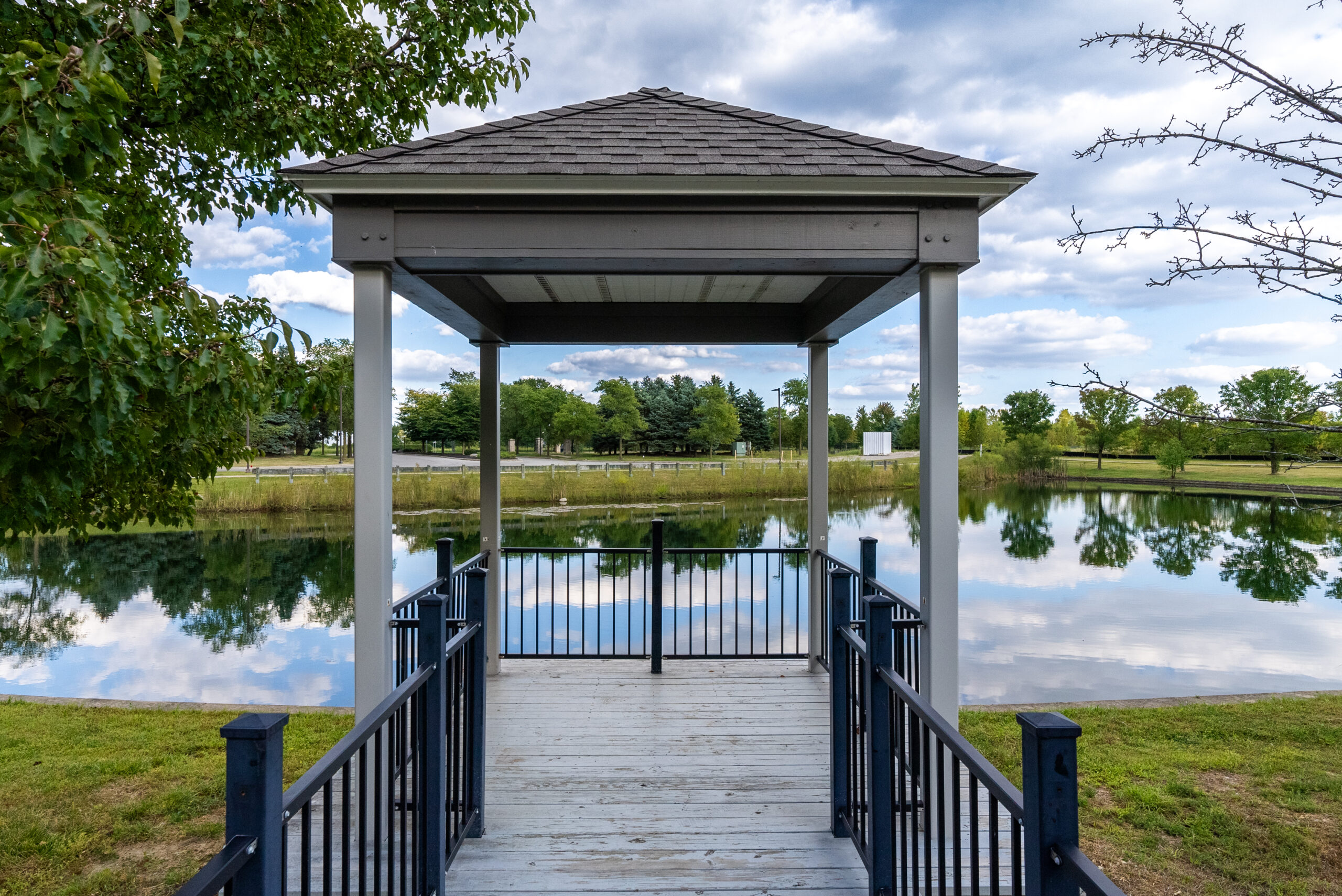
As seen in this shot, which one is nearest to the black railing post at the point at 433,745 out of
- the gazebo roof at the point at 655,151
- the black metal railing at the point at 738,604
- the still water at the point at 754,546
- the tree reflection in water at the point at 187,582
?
the gazebo roof at the point at 655,151

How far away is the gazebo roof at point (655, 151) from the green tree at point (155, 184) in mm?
940

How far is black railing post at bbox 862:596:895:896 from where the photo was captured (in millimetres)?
2168

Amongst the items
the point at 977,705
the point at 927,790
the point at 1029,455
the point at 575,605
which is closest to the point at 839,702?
the point at 927,790

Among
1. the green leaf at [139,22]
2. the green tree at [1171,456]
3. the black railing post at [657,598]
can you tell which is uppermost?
the green leaf at [139,22]

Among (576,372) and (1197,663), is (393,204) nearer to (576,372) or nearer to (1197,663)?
(1197,663)

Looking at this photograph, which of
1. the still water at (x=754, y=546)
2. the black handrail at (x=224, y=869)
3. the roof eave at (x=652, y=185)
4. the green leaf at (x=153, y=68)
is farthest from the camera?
the still water at (x=754, y=546)

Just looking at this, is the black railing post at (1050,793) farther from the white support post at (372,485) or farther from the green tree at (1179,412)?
the white support post at (372,485)

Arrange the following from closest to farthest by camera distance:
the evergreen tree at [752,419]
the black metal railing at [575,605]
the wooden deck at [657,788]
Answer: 1. the wooden deck at [657,788]
2. the black metal railing at [575,605]
3. the evergreen tree at [752,419]

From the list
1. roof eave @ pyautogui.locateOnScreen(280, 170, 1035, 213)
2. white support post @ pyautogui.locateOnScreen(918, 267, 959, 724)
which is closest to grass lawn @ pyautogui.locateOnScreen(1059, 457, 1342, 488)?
white support post @ pyautogui.locateOnScreen(918, 267, 959, 724)

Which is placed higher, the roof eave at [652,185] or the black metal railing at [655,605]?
the roof eave at [652,185]

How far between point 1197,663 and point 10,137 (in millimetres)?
10652

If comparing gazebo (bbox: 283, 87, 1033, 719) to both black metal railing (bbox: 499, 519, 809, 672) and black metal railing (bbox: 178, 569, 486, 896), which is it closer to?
black metal railing (bbox: 178, 569, 486, 896)

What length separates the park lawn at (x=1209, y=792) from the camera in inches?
115

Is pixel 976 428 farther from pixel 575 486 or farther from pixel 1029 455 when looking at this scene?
pixel 575 486
